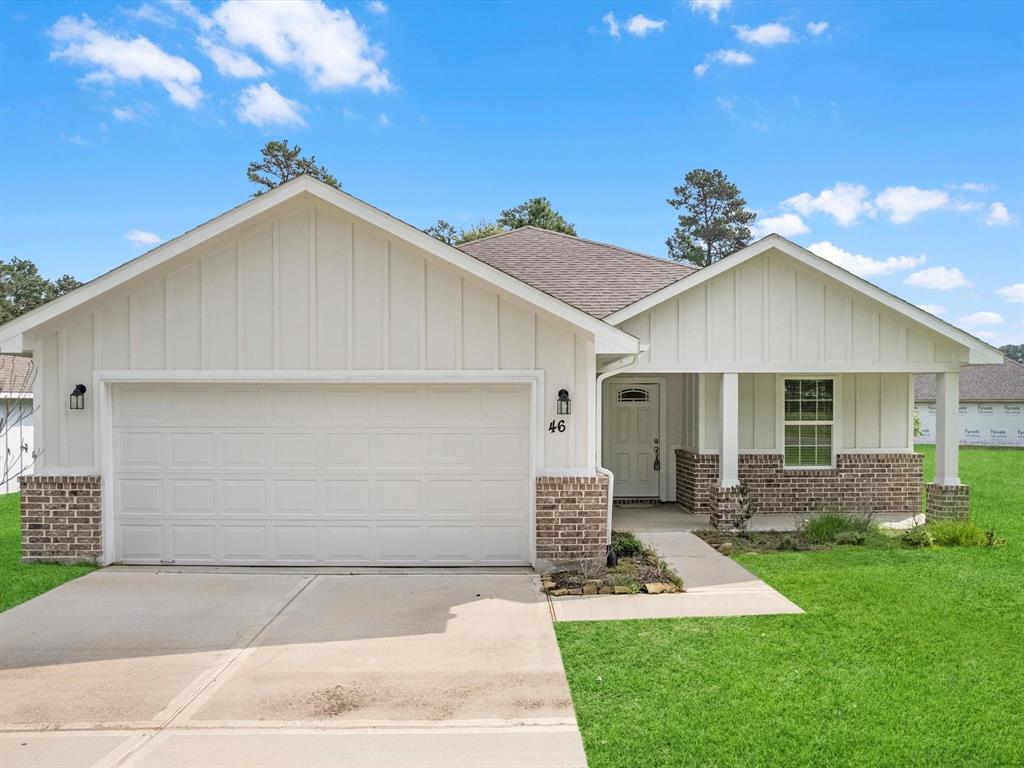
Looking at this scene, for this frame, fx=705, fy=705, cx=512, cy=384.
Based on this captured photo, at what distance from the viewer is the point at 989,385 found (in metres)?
33.1

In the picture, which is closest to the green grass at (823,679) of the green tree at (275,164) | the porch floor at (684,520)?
the porch floor at (684,520)

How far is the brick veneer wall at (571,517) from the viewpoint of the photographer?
26.9 feet

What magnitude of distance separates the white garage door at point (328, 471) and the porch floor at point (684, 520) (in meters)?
3.33

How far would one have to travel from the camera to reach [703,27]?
2295 cm

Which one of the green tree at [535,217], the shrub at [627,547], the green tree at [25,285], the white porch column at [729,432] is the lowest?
the shrub at [627,547]

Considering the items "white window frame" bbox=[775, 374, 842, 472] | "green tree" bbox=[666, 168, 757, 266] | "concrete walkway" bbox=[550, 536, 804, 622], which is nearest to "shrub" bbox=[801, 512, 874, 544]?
"concrete walkway" bbox=[550, 536, 804, 622]

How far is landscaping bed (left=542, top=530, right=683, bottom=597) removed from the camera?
745cm

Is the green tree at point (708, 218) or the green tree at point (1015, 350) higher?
the green tree at point (708, 218)

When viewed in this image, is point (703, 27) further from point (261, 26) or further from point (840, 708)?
point (840, 708)

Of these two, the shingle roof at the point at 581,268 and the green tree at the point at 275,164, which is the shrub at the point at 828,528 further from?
the green tree at the point at 275,164

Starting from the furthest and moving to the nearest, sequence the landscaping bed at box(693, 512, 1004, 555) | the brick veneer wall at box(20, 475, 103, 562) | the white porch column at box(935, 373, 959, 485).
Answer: the white porch column at box(935, 373, 959, 485)
the landscaping bed at box(693, 512, 1004, 555)
the brick veneer wall at box(20, 475, 103, 562)

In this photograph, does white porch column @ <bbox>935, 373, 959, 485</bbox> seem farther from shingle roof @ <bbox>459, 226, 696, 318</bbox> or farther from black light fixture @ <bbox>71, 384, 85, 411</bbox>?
black light fixture @ <bbox>71, 384, 85, 411</bbox>

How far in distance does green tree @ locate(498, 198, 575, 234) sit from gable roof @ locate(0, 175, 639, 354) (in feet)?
100

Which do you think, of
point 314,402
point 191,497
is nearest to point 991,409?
point 314,402
